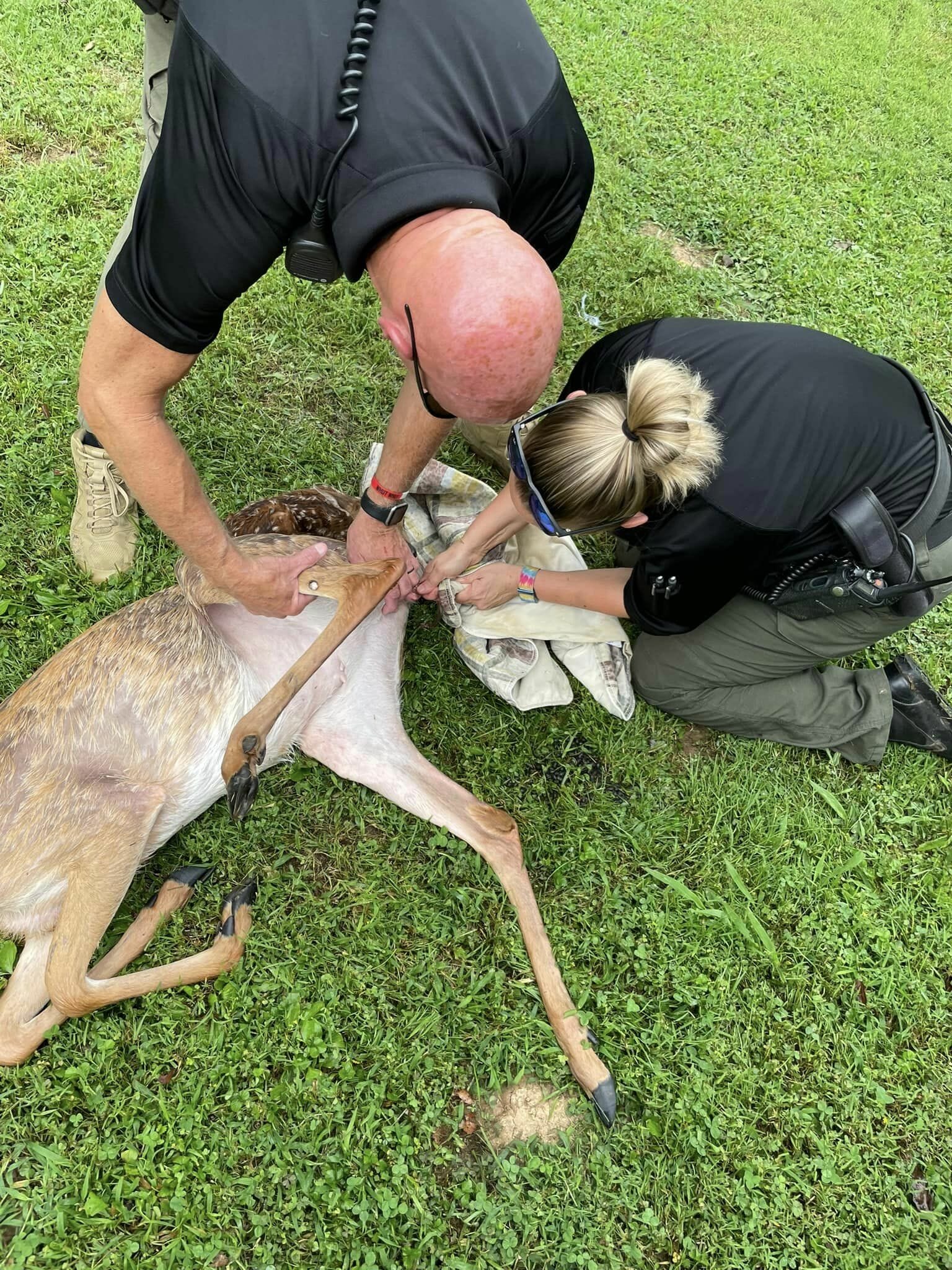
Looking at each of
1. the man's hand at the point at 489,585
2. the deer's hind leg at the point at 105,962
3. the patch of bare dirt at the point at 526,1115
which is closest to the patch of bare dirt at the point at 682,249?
the man's hand at the point at 489,585

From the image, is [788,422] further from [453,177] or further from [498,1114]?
[498,1114]

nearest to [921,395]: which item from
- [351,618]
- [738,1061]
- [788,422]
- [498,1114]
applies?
[788,422]

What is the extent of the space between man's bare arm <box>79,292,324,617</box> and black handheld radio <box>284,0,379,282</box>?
47 centimetres

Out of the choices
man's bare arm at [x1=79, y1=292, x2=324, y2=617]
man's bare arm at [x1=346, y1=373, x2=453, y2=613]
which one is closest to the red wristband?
man's bare arm at [x1=346, y1=373, x2=453, y2=613]

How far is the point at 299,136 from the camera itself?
2.16 meters

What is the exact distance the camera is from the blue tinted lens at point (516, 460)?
2.82 meters

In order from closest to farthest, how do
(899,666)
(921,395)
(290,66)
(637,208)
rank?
(290,66)
(921,395)
(899,666)
(637,208)

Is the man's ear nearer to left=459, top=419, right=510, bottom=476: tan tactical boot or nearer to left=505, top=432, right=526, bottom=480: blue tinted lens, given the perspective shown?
left=505, top=432, right=526, bottom=480: blue tinted lens

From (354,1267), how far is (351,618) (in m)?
2.33

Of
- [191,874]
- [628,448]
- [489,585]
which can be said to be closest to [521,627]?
[489,585]

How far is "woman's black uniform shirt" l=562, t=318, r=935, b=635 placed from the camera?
9.50 ft

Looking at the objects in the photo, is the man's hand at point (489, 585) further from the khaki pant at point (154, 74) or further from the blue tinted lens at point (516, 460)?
the khaki pant at point (154, 74)

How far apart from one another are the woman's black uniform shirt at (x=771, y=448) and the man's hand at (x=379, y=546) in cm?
101

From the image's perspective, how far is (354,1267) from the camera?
111 inches
